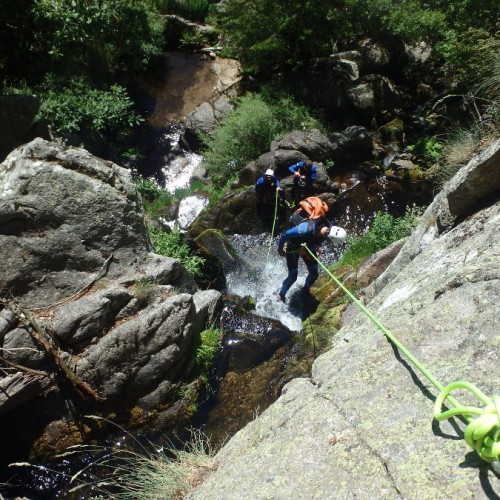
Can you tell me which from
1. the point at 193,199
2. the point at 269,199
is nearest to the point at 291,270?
the point at 269,199

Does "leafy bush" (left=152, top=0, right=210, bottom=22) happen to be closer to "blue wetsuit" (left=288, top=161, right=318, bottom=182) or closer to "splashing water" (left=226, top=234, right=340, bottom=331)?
"blue wetsuit" (left=288, top=161, right=318, bottom=182)

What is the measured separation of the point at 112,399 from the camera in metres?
6.03

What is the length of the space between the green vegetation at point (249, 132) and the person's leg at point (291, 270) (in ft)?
16.1

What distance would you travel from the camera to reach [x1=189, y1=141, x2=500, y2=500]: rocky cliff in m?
1.86

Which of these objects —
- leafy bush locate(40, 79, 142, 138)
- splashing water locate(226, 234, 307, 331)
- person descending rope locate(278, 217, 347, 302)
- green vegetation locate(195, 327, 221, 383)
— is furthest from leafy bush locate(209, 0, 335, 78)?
green vegetation locate(195, 327, 221, 383)

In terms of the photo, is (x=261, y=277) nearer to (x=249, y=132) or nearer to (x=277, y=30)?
(x=249, y=132)

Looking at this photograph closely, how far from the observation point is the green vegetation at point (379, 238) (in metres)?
8.16

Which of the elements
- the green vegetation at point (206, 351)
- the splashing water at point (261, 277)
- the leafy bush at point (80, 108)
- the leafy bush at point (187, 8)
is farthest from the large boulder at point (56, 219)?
the leafy bush at point (187, 8)

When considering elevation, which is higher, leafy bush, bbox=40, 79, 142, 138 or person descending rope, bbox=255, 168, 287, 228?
leafy bush, bbox=40, 79, 142, 138

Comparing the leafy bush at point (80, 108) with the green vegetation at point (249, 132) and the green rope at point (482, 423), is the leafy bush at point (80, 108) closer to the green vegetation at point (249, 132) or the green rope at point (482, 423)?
the green vegetation at point (249, 132)

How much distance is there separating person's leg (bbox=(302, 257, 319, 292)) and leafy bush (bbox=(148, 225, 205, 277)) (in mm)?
1868

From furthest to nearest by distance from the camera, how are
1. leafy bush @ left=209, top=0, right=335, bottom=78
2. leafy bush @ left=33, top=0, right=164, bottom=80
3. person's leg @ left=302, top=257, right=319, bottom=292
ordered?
1. leafy bush @ left=209, top=0, right=335, bottom=78
2. leafy bush @ left=33, top=0, right=164, bottom=80
3. person's leg @ left=302, top=257, right=319, bottom=292

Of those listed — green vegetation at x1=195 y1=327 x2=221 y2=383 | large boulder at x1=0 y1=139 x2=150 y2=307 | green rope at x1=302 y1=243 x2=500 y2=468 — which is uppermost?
large boulder at x1=0 y1=139 x2=150 y2=307

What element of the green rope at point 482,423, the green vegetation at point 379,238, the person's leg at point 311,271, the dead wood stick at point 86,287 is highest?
the dead wood stick at point 86,287
